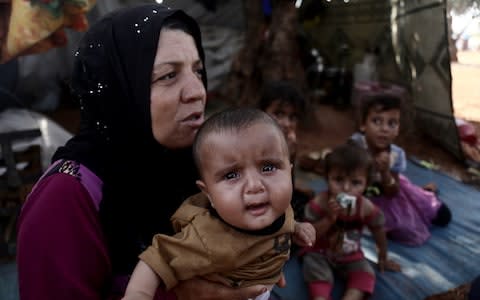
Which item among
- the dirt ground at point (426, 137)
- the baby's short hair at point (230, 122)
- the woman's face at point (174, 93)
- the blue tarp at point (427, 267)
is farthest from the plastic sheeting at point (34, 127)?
the dirt ground at point (426, 137)

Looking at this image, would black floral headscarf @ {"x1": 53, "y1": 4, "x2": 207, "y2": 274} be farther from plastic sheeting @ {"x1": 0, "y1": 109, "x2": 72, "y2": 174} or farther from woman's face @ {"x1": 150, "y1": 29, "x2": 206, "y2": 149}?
plastic sheeting @ {"x1": 0, "y1": 109, "x2": 72, "y2": 174}

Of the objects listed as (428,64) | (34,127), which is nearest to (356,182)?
(34,127)

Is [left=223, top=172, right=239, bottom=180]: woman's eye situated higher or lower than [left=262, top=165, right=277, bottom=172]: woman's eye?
lower

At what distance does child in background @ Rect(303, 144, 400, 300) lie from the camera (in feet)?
8.36

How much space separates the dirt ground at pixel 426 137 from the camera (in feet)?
15.7

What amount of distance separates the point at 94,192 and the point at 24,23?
1990mm

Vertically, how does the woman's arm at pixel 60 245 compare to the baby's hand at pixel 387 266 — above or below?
above

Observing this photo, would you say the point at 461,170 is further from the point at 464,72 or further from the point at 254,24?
the point at 254,24

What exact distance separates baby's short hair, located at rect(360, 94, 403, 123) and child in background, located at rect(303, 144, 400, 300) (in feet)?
2.52

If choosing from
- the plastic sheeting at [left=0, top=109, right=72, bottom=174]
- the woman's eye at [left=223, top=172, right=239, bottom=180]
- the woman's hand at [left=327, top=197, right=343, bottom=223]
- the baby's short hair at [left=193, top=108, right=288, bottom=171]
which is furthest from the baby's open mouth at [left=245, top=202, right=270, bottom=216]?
the plastic sheeting at [left=0, top=109, right=72, bottom=174]

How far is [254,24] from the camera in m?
6.62

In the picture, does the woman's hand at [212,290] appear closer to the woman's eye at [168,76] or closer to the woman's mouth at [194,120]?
the woman's mouth at [194,120]

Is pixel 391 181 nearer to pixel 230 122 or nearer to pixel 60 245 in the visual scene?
pixel 230 122

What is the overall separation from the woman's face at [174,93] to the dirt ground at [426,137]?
4.33 m
